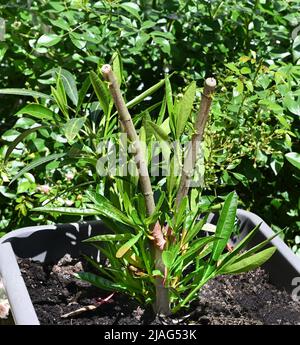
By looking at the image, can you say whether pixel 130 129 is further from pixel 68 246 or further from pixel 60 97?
pixel 68 246

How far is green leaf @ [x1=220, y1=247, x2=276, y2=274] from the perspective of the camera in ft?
5.36

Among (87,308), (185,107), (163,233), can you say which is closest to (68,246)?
(87,308)

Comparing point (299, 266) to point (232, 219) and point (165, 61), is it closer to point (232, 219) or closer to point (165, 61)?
point (232, 219)

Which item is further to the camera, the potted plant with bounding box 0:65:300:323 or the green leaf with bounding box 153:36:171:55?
the green leaf with bounding box 153:36:171:55

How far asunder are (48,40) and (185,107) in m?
0.80

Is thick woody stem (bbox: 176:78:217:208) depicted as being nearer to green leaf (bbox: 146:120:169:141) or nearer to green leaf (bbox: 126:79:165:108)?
green leaf (bbox: 146:120:169:141)

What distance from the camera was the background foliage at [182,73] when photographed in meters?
2.13

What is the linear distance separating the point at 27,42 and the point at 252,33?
30.7 inches

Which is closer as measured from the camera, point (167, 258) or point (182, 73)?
point (167, 258)

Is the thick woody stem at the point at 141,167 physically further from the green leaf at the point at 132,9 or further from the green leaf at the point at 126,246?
the green leaf at the point at 132,9

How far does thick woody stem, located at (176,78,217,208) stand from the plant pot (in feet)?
1.17

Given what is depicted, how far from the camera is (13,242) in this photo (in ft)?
6.33

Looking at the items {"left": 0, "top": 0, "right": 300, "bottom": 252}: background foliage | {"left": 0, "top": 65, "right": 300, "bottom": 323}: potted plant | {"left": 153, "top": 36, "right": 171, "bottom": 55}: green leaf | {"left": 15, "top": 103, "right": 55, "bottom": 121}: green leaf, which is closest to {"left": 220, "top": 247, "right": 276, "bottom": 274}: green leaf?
{"left": 0, "top": 65, "right": 300, "bottom": 323}: potted plant

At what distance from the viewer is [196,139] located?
62.8 inches
